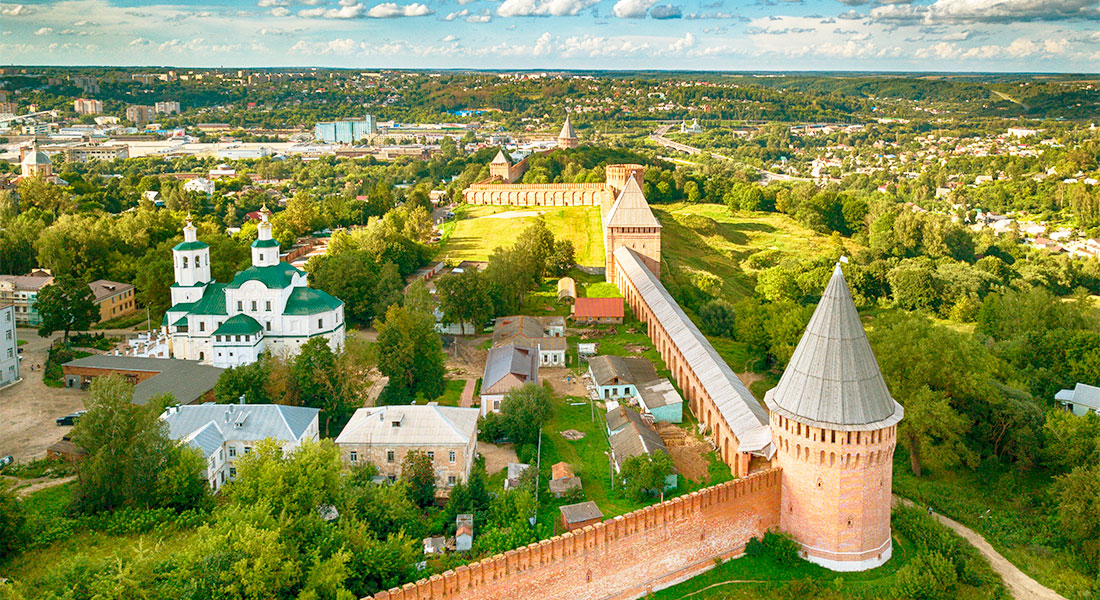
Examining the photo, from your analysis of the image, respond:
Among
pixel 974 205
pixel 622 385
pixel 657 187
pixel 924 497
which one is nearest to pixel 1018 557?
pixel 924 497

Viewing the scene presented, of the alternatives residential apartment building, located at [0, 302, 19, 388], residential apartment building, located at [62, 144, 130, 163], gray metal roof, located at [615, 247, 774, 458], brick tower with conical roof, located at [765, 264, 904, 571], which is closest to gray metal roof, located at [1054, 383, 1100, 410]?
gray metal roof, located at [615, 247, 774, 458]

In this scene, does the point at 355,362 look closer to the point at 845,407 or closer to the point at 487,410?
the point at 487,410

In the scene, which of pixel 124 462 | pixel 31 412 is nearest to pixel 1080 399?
pixel 124 462

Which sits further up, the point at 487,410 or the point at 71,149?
the point at 71,149

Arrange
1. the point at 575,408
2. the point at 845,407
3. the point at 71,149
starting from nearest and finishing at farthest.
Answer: the point at 845,407
the point at 575,408
the point at 71,149

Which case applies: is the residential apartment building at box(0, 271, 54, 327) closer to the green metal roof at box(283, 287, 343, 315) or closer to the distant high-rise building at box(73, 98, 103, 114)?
the green metal roof at box(283, 287, 343, 315)

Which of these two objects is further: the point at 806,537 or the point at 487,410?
the point at 487,410
